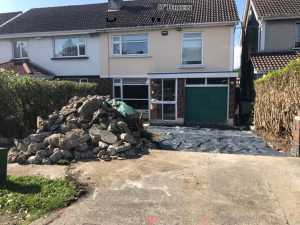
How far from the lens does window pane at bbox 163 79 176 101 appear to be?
1655 centimetres

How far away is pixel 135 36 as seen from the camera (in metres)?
17.5

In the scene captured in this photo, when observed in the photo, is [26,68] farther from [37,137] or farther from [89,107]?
[37,137]

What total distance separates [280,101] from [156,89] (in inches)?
309

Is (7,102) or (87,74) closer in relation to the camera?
(7,102)

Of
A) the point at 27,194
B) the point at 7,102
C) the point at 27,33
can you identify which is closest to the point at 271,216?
the point at 27,194

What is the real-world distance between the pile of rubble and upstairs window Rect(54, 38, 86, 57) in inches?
348

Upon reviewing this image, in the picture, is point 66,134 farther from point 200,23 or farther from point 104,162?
point 200,23

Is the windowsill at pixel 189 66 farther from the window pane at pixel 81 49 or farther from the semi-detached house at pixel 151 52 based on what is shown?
the window pane at pixel 81 49

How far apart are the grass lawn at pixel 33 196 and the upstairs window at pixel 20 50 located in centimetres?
1518

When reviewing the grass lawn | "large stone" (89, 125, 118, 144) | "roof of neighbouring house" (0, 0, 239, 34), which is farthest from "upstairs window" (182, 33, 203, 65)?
the grass lawn

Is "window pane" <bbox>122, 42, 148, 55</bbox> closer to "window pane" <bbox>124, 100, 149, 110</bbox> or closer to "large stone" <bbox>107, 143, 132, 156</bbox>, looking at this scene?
"window pane" <bbox>124, 100, 149, 110</bbox>

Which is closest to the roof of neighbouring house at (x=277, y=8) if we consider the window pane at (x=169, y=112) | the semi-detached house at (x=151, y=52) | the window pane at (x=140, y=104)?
the semi-detached house at (x=151, y=52)

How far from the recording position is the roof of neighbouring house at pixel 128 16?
17000mm

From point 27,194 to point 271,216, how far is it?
4.35 meters
